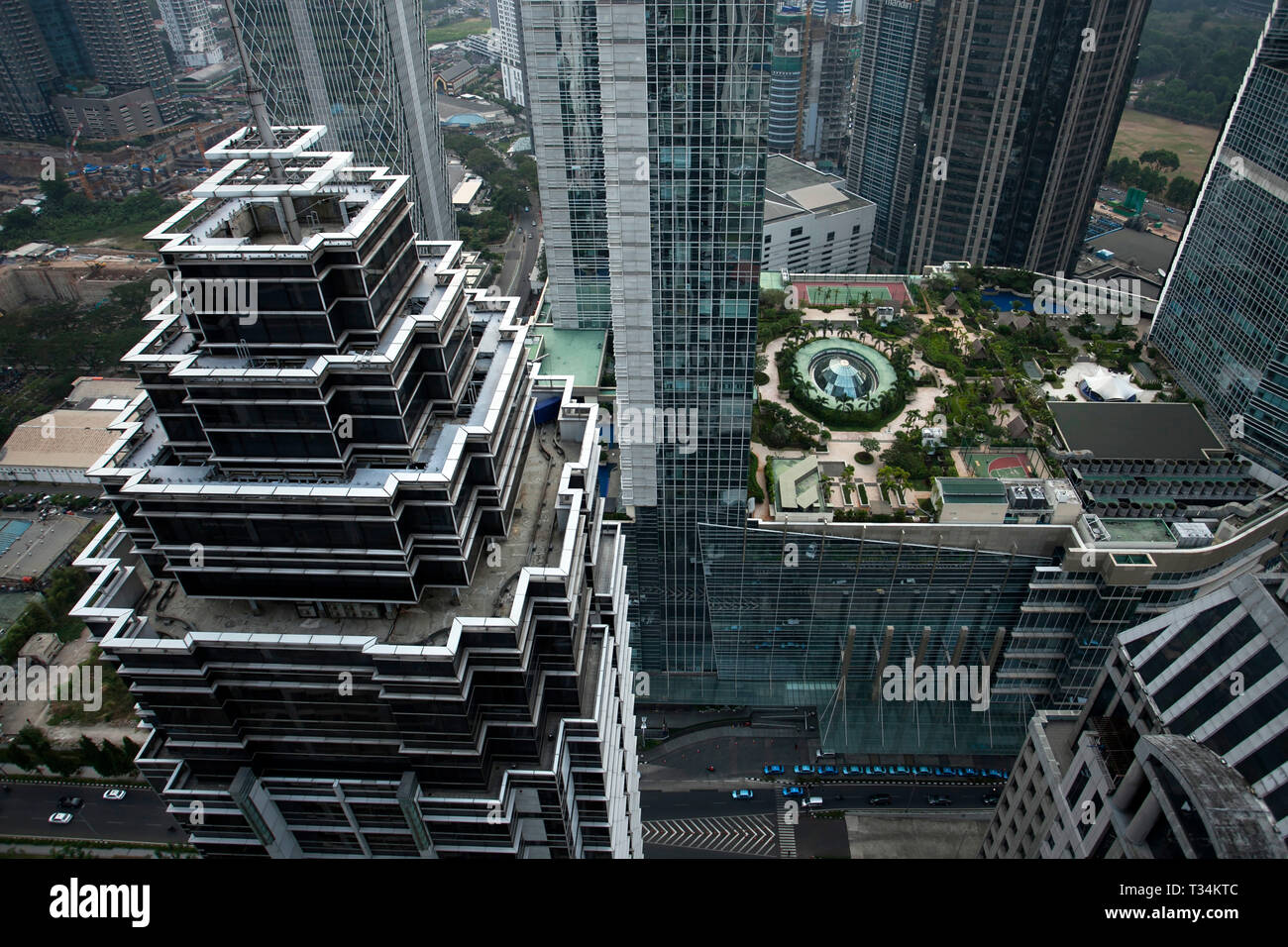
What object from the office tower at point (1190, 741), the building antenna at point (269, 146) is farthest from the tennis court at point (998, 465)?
the building antenna at point (269, 146)

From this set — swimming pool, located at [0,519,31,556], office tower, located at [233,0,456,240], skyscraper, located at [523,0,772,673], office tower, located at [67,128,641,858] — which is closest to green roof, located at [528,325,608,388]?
skyscraper, located at [523,0,772,673]

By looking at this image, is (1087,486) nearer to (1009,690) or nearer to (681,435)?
(1009,690)

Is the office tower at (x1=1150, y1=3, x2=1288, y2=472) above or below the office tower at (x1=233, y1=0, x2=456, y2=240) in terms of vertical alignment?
below

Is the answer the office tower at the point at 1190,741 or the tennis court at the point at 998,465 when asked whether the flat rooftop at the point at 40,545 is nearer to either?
the tennis court at the point at 998,465

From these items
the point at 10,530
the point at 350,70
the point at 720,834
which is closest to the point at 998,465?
the point at 720,834

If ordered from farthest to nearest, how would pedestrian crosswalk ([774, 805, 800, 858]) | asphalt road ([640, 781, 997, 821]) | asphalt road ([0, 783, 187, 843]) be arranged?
1. asphalt road ([640, 781, 997, 821])
2. asphalt road ([0, 783, 187, 843])
3. pedestrian crosswalk ([774, 805, 800, 858])

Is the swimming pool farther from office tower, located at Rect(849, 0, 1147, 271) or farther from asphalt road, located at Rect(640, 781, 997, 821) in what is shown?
office tower, located at Rect(849, 0, 1147, 271)
